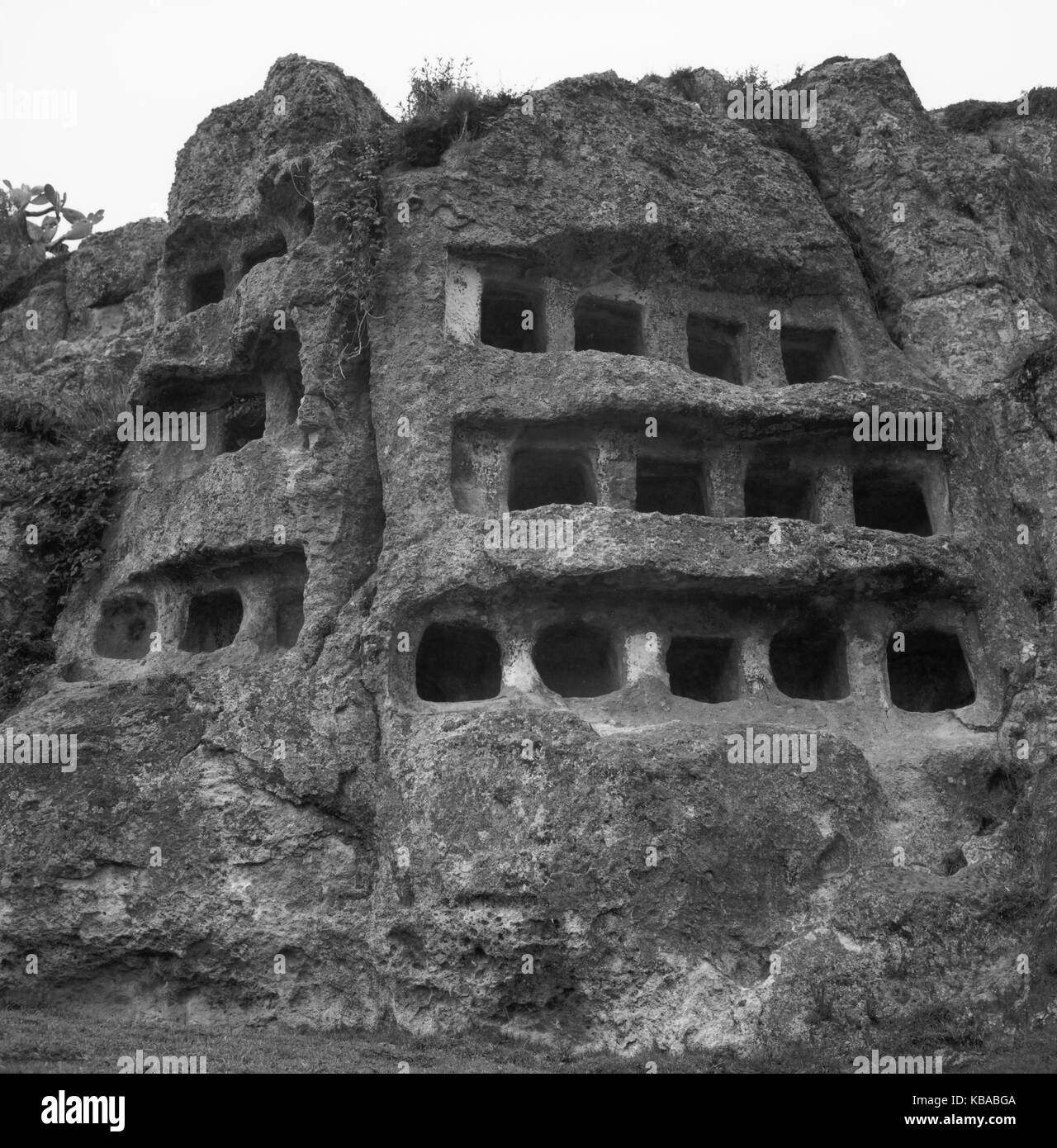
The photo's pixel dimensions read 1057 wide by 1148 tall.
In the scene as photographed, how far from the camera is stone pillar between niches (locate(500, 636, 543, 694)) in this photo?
40.2 ft

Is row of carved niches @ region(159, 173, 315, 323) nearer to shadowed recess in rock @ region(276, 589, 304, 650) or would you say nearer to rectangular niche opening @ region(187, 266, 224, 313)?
rectangular niche opening @ region(187, 266, 224, 313)

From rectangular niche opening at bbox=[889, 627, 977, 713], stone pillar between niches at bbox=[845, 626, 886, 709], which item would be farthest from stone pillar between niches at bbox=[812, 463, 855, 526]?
rectangular niche opening at bbox=[889, 627, 977, 713]

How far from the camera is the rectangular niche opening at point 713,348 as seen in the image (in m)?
15.0

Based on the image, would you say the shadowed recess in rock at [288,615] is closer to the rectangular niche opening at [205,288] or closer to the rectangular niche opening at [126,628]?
the rectangular niche opening at [126,628]

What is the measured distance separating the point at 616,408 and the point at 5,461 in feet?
25.2

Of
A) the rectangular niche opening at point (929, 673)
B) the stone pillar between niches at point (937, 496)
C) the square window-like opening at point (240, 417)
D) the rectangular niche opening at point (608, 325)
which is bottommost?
the rectangular niche opening at point (929, 673)

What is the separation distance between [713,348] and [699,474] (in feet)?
6.65

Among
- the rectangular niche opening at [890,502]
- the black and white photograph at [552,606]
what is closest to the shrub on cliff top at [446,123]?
the black and white photograph at [552,606]

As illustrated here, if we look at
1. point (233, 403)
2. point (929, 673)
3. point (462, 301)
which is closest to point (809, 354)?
point (929, 673)

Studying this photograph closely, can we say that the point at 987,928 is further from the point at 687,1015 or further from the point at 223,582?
the point at 223,582

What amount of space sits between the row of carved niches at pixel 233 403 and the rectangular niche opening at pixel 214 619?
1.44 m

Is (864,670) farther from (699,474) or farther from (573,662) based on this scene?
(573,662)

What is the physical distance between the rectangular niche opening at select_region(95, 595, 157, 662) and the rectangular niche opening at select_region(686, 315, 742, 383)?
6835 mm

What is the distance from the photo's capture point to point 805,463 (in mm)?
13969
